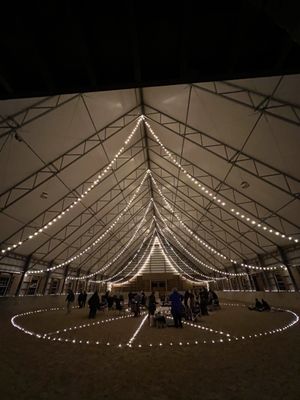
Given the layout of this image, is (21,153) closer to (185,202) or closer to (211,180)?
(211,180)

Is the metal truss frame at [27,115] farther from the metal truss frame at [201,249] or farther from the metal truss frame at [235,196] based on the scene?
the metal truss frame at [201,249]

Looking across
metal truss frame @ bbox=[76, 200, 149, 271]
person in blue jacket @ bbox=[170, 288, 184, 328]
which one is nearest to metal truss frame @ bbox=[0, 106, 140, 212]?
person in blue jacket @ bbox=[170, 288, 184, 328]

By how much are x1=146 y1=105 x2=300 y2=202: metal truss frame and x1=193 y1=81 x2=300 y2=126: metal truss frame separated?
2.31 m

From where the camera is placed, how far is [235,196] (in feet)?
40.5

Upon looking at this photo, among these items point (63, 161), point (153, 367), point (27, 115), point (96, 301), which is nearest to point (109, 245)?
point (96, 301)

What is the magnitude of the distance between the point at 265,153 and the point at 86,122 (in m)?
7.89

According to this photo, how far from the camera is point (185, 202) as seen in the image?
16.7m

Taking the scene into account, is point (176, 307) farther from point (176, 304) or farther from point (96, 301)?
point (96, 301)

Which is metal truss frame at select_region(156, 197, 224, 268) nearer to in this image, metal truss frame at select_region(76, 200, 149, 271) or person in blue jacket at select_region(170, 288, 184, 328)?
metal truss frame at select_region(76, 200, 149, 271)

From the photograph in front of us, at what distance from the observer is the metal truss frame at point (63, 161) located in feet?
31.3

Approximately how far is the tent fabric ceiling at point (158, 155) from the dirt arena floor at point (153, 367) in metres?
6.41

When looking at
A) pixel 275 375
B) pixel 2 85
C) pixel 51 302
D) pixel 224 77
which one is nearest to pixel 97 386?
pixel 275 375

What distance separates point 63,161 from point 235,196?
9.95 m

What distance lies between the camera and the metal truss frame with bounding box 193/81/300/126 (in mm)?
6676
